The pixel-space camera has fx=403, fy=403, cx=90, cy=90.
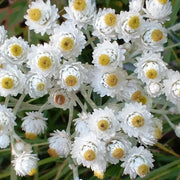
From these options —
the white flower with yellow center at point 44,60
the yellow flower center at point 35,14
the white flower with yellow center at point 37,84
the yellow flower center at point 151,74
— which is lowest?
the white flower with yellow center at point 37,84

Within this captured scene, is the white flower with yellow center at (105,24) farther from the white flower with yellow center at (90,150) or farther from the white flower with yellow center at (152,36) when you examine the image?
the white flower with yellow center at (90,150)

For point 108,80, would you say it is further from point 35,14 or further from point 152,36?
point 35,14

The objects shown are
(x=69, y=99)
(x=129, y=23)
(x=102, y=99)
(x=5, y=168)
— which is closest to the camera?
(x=129, y=23)

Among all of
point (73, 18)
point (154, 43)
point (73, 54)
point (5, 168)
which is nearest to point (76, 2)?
point (73, 18)

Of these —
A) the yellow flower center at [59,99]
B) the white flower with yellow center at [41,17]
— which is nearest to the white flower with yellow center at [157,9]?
the white flower with yellow center at [41,17]

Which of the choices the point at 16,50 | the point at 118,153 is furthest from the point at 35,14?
the point at 118,153

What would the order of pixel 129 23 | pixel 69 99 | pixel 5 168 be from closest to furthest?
1. pixel 129 23
2. pixel 69 99
3. pixel 5 168

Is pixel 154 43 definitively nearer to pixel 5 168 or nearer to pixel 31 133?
pixel 31 133
